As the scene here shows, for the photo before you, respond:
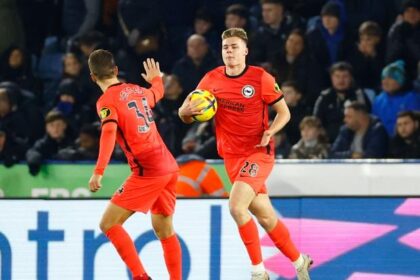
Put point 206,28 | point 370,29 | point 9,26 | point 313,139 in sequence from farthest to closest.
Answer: point 9,26 → point 206,28 → point 370,29 → point 313,139

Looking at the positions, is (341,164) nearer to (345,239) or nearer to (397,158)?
(397,158)

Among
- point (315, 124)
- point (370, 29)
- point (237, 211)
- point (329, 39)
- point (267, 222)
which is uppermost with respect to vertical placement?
point (370, 29)

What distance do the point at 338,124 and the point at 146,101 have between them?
428 centimetres

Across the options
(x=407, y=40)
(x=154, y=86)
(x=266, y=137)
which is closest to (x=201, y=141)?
(x=407, y=40)

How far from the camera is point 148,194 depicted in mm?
10000

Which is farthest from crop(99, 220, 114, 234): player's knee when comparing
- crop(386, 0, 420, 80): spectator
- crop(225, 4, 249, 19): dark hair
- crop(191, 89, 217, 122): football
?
crop(225, 4, 249, 19): dark hair

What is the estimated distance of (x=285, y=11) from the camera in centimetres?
1506

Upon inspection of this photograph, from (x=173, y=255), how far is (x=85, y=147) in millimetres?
3879

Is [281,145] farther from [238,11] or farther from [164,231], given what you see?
[164,231]

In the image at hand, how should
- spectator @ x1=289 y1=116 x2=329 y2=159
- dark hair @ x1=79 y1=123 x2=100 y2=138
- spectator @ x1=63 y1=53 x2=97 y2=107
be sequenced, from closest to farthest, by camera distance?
spectator @ x1=289 y1=116 x2=329 y2=159, dark hair @ x1=79 y1=123 x2=100 y2=138, spectator @ x1=63 y1=53 x2=97 y2=107

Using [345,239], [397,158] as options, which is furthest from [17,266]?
[397,158]

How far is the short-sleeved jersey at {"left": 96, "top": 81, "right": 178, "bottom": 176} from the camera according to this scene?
9.84m

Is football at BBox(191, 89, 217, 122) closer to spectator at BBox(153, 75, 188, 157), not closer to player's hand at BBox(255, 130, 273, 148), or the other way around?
player's hand at BBox(255, 130, 273, 148)

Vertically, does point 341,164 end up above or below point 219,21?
below
